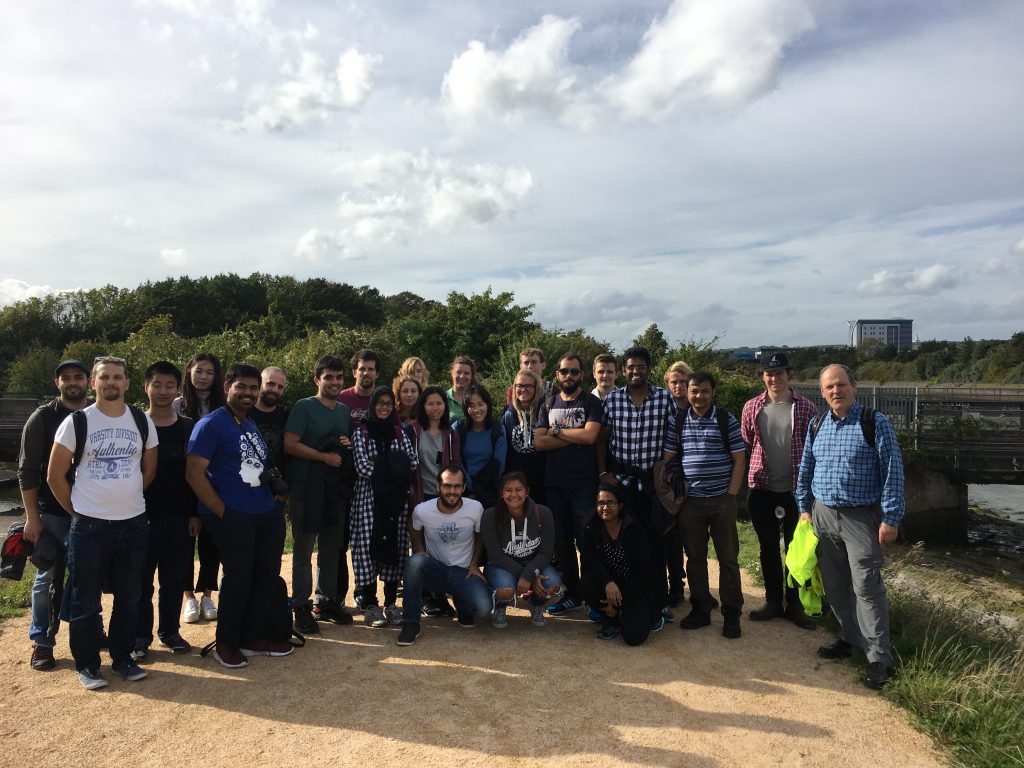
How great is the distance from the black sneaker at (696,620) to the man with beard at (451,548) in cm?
157

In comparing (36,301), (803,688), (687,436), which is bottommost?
(803,688)

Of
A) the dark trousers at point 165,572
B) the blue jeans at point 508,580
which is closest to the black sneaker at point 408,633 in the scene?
the blue jeans at point 508,580

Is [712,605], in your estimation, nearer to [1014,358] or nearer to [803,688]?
[803,688]

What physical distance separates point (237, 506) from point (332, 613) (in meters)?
1.47

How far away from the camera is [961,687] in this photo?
423 centimetres

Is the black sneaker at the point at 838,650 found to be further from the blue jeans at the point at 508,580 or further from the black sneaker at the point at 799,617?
the blue jeans at the point at 508,580

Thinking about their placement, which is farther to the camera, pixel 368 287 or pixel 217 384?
pixel 368 287

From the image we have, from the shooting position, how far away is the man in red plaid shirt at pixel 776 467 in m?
5.61

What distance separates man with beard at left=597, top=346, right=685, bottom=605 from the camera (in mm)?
5617

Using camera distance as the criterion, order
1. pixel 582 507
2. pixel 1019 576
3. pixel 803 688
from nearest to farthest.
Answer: pixel 803 688 → pixel 582 507 → pixel 1019 576

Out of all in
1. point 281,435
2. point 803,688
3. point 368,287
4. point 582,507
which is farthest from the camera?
point 368,287

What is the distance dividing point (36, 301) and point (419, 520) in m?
50.0

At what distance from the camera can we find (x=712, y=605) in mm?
5828

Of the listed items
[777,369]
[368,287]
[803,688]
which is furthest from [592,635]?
[368,287]
